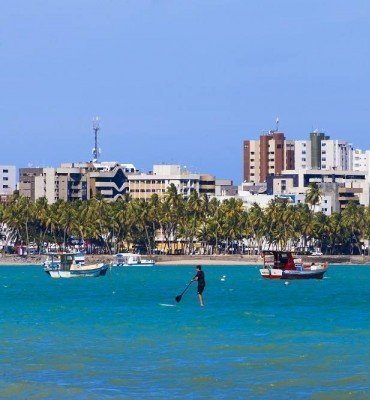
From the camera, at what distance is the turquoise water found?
39469 mm

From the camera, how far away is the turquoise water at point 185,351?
1554 inches

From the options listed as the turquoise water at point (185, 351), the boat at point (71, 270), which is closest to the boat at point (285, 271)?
the boat at point (71, 270)

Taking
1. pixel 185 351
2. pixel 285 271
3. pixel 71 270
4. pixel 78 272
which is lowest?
pixel 185 351

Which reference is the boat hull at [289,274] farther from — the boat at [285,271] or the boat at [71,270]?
the boat at [71,270]

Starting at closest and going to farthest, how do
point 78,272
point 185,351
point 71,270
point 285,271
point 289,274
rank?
point 185,351 < point 285,271 < point 289,274 < point 71,270 < point 78,272

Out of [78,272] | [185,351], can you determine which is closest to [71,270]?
[78,272]

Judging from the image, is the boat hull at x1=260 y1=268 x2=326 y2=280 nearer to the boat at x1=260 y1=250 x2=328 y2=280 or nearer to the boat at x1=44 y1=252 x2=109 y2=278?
the boat at x1=260 y1=250 x2=328 y2=280

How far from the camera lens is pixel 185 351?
5062 centimetres

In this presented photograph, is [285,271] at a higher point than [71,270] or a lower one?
higher

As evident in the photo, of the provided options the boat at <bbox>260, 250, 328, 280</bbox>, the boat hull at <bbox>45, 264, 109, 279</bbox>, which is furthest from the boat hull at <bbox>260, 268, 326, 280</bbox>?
the boat hull at <bbox>45, 264, 109, 279</bbox>

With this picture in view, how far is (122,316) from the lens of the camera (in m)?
74.8

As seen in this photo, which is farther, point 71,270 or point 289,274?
point 71,270

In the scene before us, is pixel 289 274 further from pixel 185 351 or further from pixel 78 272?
pixel 185 351

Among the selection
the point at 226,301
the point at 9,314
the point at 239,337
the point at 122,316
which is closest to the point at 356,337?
the point at 239,337
